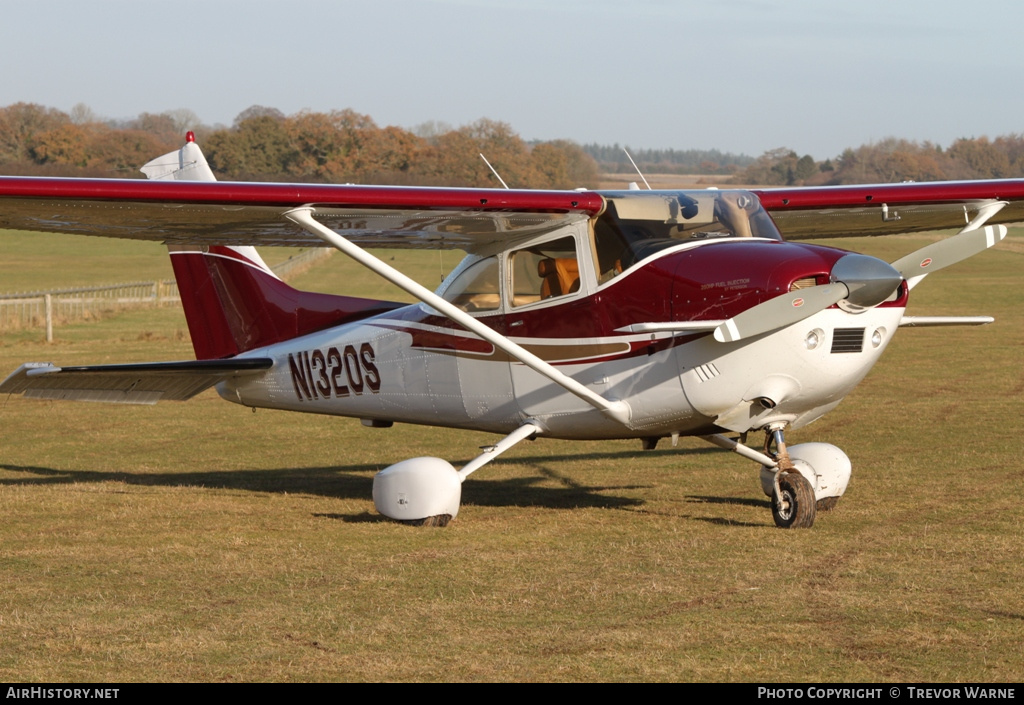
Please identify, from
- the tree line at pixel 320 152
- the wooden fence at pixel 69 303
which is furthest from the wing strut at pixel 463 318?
the tree line at pixel 320 152

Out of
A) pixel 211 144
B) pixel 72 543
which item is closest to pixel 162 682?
pixel 72 543

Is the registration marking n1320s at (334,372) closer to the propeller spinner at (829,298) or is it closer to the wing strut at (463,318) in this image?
the wing strut at (463,318)

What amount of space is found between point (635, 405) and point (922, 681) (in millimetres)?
3933

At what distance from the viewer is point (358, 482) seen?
12055 millimetres

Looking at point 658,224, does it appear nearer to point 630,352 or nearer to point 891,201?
point 630,352

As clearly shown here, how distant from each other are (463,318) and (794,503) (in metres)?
2.65

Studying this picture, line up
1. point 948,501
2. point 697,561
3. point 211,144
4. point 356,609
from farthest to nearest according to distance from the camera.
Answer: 1. point 211,144
2. point 948,501
3. point 697,561
4. point 356,609

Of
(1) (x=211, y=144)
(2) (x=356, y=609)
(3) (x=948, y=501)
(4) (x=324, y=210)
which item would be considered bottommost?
(3) (x=948, y=501)

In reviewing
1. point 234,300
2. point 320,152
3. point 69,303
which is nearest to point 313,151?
point 320,152

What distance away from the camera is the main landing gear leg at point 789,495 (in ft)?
28.9

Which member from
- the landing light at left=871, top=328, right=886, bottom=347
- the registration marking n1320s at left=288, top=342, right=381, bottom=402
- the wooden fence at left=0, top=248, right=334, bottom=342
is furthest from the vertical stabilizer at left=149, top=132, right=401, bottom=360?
the wooden fence at left=0, top=248, right=334, bottom=342

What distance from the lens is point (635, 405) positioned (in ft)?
29.6

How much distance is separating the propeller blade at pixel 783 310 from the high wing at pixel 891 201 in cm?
219
